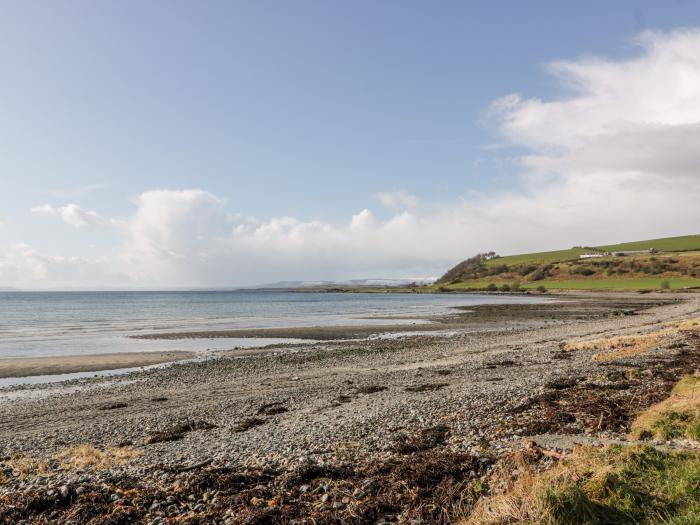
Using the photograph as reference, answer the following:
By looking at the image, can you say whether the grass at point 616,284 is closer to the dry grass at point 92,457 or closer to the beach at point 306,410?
the beach at point 306,410

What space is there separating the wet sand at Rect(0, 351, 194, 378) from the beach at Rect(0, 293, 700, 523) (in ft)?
13.6

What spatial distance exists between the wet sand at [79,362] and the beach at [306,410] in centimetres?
414

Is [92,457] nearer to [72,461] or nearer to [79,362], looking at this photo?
[72,461]

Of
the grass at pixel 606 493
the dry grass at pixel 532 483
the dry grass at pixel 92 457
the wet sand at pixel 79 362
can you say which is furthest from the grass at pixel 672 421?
the wet sand at pixel 79 362

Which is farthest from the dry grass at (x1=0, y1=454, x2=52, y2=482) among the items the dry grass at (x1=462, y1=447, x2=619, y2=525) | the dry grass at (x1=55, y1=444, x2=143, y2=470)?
the dry grass at (x1=462, y1=447, x2=619, y2=525)

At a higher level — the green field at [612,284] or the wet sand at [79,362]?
the wet sand at [79,362]

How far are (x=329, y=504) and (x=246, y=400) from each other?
1173 cm

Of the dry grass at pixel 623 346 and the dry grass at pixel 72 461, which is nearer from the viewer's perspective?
the dry grass at pixel 72 461

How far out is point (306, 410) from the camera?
16938 mm

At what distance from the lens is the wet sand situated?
96.7 feet

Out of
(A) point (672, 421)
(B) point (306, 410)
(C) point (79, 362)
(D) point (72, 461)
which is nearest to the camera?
(A) point (672, 421)

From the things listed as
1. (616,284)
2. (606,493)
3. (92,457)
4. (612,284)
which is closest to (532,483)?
(606,493)

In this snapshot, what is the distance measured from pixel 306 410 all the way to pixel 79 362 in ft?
76.7

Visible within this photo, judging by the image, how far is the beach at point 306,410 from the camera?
433 inches
